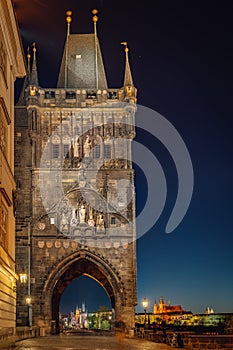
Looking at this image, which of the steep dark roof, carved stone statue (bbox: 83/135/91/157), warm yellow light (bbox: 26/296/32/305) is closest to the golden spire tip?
the steep dark roof

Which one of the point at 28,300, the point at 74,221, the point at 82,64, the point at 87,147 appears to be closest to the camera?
the point at 28,300

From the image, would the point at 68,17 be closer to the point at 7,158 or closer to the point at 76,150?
the point at 76,150

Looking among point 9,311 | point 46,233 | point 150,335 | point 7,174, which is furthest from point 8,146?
point 46,233

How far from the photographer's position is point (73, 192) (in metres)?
43.4

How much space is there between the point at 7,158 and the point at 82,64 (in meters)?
29.6

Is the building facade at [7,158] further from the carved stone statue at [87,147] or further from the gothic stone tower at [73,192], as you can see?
the carved stone statue at [87,147]

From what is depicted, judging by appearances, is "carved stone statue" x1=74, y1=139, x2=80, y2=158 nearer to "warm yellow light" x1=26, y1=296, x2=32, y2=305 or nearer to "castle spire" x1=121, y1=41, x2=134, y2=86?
"castle spire" x1=121, y1=41, x2=134, y2=86

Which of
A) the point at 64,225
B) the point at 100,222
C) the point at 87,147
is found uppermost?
the point at 87,147

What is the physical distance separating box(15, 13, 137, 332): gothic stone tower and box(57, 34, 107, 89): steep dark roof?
3.76 ft

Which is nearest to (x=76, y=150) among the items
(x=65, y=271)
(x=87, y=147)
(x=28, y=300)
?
(x=87, y=147)

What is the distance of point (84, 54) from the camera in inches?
1919

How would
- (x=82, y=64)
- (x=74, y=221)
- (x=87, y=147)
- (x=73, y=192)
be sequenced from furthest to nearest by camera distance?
(x=82, y=64)
(x=87, y=147)
(x=73, y=192)
(x=74, y=221)

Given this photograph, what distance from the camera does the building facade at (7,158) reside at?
17.7 m

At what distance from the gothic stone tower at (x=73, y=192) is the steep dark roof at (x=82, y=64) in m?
1.15
